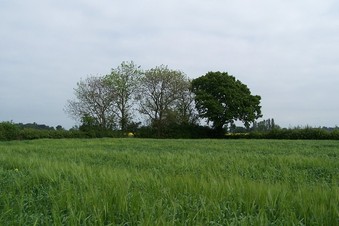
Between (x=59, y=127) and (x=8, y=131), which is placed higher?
(x=59, y=127)

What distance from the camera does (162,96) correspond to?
44250mm

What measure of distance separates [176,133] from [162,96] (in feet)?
17.6

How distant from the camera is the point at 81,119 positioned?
41.3 meters

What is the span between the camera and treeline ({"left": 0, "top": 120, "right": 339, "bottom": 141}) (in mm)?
34281

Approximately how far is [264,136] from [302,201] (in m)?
38.3

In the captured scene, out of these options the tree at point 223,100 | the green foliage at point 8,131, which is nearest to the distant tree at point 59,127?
the green foliage at point 8,131

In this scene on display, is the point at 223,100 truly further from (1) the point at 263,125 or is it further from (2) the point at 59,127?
(2) the point at 59,127

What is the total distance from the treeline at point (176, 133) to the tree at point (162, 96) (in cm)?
141

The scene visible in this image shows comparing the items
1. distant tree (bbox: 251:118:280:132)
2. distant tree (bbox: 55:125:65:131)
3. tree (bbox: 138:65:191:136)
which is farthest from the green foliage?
distant tree (bbox: 251:118:280:132)

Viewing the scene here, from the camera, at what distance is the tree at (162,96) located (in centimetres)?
4378

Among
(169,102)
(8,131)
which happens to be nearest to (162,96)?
(169,102)

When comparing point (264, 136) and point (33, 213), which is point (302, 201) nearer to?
point (33, 213)

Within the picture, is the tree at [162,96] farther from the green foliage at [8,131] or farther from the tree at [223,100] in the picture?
the green foliage at [8,131]

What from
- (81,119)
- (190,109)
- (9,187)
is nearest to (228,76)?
(190,109)
